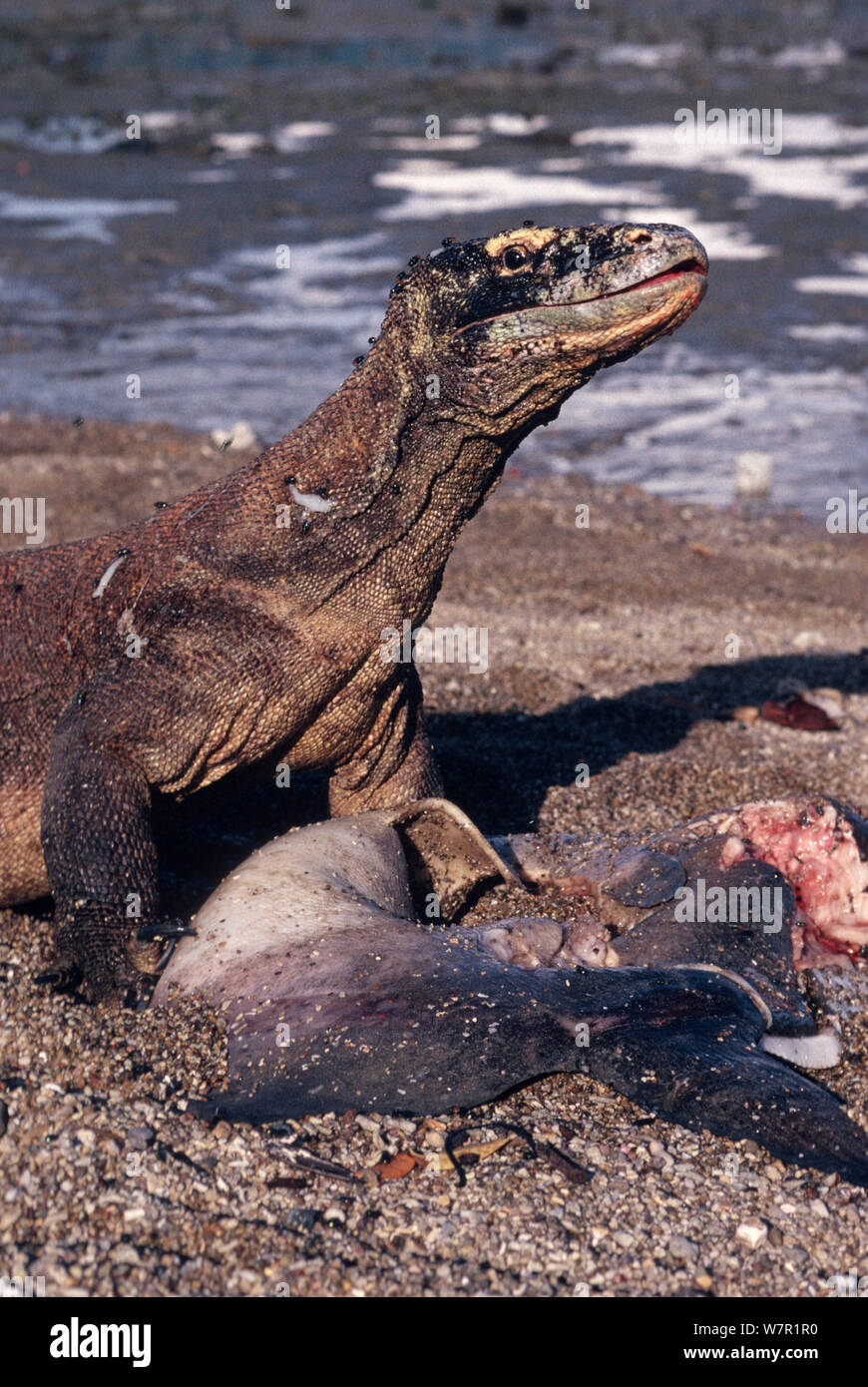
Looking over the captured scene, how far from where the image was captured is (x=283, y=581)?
15.4ft

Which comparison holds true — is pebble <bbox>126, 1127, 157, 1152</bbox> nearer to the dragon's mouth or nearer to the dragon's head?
the dragon's head

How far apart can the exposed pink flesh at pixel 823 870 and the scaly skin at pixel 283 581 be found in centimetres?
136

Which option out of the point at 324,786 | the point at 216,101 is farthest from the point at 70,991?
the point at 216,101

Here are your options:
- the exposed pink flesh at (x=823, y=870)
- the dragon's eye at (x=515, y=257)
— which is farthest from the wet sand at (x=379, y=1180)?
the dragon's eye at (x=515, y=257)

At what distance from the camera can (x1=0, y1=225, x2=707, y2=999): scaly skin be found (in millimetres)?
4398

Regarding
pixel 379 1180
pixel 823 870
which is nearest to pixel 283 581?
pixel 379 1180

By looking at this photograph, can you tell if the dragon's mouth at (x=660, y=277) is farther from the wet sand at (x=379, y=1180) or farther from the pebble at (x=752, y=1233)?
the pebble at (x=752, y=1233)

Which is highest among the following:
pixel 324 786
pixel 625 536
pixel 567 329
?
pixel 567 329

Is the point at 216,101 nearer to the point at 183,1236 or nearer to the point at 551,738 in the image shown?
the point at 551,738

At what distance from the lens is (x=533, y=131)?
25.3m

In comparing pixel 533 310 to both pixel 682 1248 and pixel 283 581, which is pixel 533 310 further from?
pixel 682 1248

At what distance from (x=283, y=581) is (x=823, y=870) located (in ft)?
6.36

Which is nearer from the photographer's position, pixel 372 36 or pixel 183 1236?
pixel 183 1236

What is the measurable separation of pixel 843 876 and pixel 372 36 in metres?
32.6
